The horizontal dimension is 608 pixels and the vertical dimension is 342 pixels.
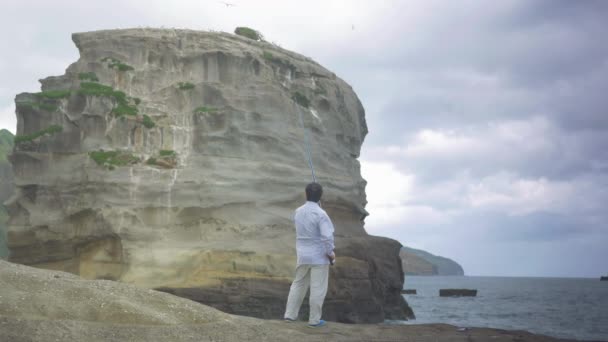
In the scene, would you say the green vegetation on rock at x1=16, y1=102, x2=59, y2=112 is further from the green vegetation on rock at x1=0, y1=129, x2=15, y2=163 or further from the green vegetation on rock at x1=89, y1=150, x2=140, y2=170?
the green vegetation on rock at x1=0, y1=129, x2=15, y2=163

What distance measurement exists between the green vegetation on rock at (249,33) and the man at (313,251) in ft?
55.7

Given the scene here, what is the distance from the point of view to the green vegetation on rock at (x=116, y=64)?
2288 cm

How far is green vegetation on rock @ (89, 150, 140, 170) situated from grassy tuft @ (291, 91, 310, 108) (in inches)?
264

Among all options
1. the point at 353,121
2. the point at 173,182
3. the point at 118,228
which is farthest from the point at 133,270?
the point at 353,121

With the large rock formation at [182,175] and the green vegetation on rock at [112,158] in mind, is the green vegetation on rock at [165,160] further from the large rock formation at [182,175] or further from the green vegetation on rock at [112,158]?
the green vegetation on rock at [112,158]

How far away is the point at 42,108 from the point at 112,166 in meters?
3.89

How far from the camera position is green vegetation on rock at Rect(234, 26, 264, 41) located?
26203mm

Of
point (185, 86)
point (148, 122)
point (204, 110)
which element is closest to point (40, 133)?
point (148, 122)

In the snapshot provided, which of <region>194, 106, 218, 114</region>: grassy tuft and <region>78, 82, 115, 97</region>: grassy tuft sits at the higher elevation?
<region>78, 82, 115, 97</region>: grassy tuft

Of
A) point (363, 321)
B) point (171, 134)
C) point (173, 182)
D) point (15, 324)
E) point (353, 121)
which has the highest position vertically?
point (353, 121)

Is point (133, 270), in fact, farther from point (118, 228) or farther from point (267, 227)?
point (267, 227)

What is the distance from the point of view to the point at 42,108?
73.2 feet

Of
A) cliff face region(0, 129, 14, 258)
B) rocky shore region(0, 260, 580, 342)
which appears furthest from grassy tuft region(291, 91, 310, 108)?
cliff face region(0, 129, 14, 258)

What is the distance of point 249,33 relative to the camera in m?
26.3
